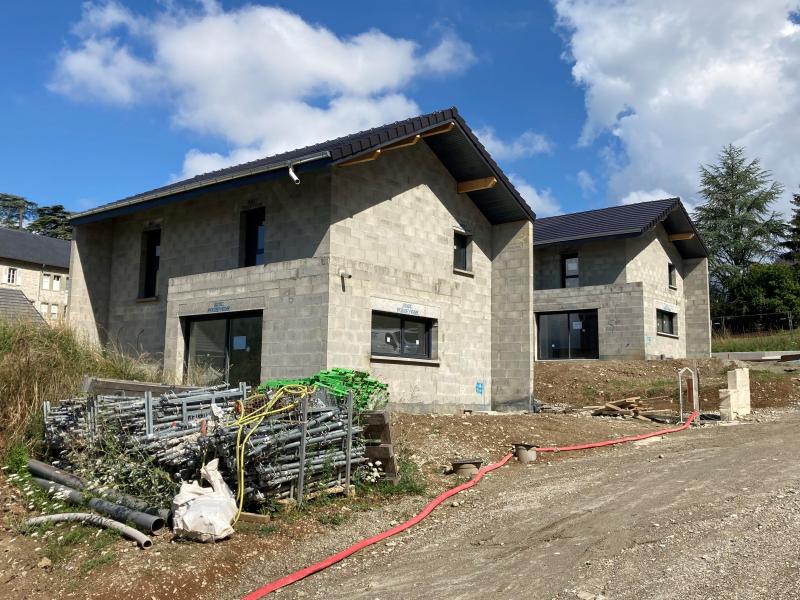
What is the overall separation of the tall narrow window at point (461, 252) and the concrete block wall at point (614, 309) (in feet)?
35.0

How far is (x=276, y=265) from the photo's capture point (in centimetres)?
1478

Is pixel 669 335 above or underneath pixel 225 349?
above

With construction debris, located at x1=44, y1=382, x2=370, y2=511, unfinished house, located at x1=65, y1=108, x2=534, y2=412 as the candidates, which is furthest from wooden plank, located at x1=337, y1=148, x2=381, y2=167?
construction debris, located at x1=44, y1=382, x2=370, y2=511

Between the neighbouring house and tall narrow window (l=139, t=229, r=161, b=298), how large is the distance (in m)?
31.1

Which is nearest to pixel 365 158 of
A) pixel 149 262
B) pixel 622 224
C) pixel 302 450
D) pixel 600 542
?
pixel 149 262

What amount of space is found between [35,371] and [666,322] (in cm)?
2459

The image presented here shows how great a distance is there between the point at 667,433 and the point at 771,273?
27711mm

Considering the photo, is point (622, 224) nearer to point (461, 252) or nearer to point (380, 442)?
point (461, 252)

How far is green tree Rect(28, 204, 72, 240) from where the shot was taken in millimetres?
66312

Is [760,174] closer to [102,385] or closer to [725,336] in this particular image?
[725,336]

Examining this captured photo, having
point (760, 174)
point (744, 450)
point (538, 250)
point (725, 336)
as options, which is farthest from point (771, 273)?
point (744, 450)

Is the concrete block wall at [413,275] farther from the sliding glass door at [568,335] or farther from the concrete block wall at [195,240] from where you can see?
the sliding glass door at [568,335]

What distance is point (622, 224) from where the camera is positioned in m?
27.5

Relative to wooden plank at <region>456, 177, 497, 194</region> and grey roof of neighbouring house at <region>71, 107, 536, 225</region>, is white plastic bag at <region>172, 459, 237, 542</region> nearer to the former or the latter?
grey roof of neighbouring house at <region>71, 107, 536, 225</region>
